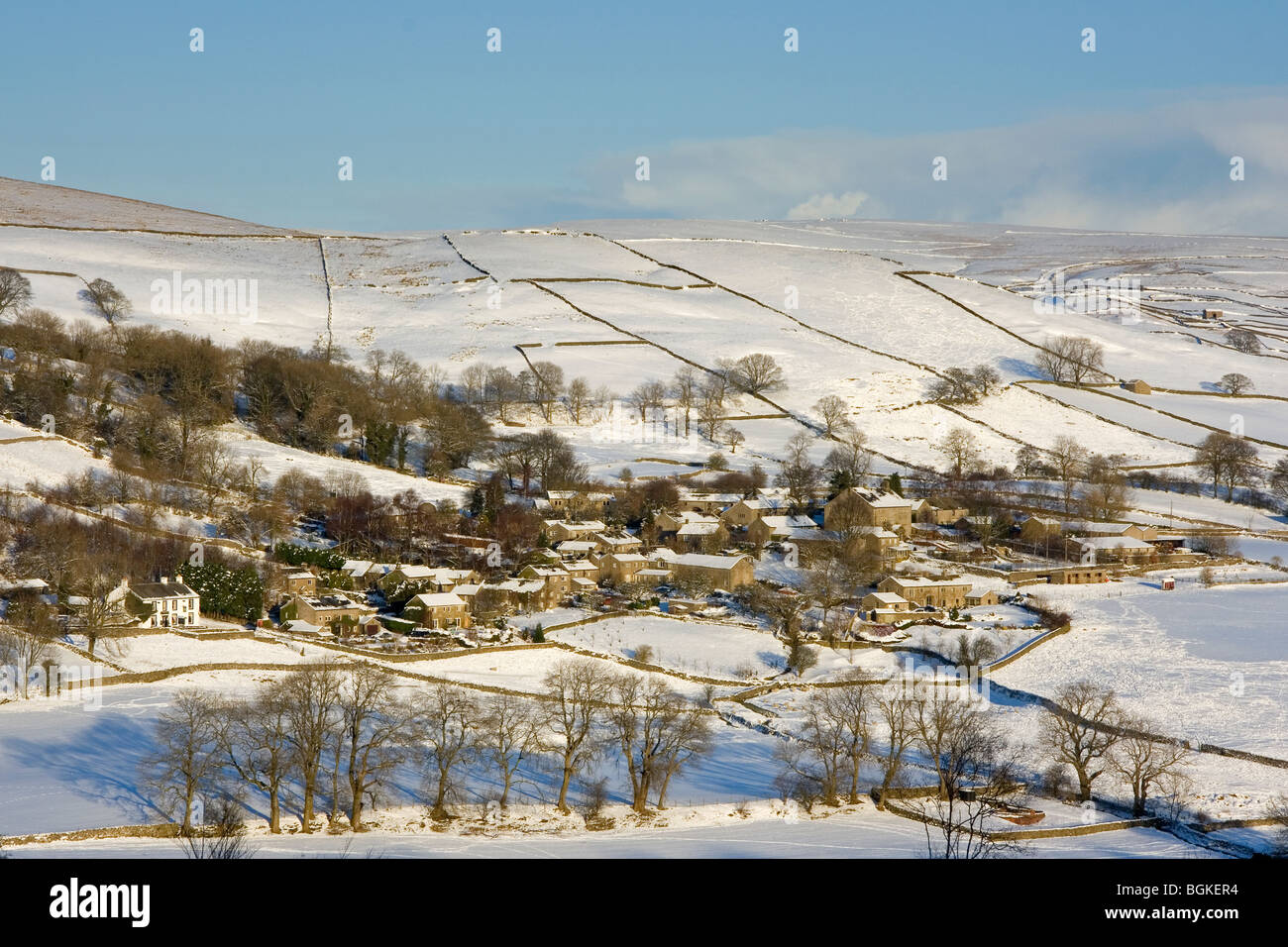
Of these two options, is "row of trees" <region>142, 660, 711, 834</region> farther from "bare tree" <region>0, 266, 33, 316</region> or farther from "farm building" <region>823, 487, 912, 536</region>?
"bare tree" <region>0, 266, 33, 316</region>

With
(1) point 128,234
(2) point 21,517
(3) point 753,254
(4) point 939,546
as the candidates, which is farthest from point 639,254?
(2) point 21,517

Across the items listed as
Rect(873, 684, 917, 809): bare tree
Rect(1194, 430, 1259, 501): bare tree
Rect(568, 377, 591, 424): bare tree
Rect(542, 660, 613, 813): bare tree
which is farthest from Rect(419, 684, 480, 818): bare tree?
Rect(1194, 430, 1259, 501): bare tree

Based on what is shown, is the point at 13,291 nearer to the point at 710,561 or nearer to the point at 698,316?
the point at 698,316

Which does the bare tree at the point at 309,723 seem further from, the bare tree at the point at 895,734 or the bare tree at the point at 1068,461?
the bare tree at the point at 1068,461

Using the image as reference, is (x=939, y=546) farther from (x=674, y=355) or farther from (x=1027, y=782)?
(x=674, y=355)

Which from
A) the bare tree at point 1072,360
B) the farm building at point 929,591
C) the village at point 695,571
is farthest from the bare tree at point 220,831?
the bare tree at point 1072,360

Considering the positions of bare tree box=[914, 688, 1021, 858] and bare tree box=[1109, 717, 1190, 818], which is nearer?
bare tree box=[914, 688, 1021, 858]
